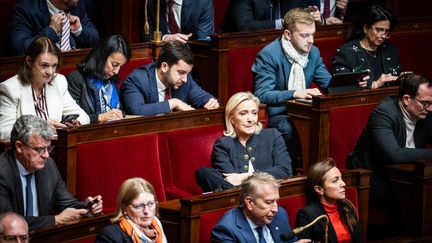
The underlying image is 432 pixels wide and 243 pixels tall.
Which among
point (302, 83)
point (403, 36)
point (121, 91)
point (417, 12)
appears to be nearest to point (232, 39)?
point (302, 83)

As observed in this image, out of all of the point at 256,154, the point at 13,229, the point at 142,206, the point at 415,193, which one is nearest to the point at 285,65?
the point at 256,154

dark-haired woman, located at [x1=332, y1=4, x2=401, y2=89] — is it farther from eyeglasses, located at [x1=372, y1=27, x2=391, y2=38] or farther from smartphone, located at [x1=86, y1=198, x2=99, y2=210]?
smartphone, located at [x1=86, y1=198, x2=99, y2=210]

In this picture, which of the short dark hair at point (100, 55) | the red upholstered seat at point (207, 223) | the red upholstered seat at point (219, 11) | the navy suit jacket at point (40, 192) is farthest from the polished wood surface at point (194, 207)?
the red upholstered seat at point (219, 11)

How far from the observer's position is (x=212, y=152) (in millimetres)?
3244

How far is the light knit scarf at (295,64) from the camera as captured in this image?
12.3 ft

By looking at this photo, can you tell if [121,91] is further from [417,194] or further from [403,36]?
[403,36]

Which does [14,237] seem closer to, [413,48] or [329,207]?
[329,207]

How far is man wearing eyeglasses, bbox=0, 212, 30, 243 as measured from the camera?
240 cm

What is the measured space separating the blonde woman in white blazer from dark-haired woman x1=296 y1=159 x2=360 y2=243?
689mm

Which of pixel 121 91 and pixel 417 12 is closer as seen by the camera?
pixel 121 91

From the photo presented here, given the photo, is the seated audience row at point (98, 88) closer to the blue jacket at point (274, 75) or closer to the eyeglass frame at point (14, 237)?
the blue jacket at point (274, 75)

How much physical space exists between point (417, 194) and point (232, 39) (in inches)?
36.7

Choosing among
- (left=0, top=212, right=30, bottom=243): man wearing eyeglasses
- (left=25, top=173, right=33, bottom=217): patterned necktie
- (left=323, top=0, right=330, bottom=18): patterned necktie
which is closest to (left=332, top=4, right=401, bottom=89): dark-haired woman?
(left=323, top=0, right=330, bottom=18): patterned necktie

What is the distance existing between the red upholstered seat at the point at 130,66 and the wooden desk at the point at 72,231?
43.7 inches
